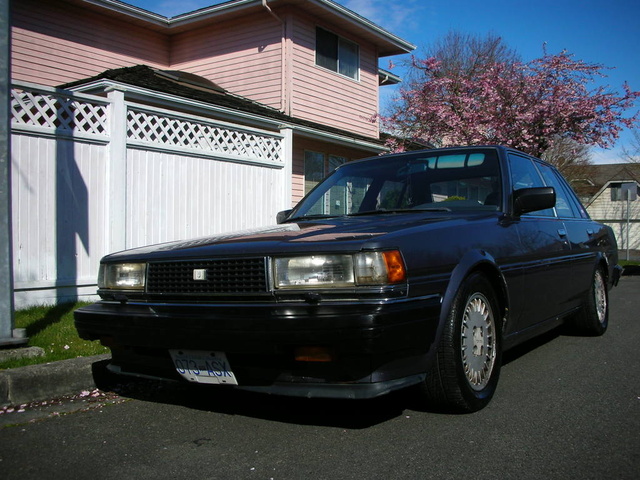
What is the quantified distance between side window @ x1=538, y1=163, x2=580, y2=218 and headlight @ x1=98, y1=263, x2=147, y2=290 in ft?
11.4

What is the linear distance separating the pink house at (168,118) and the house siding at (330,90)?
40mm

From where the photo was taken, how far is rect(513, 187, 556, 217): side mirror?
423 cm

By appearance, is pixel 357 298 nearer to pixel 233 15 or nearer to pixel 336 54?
pixel 233 15

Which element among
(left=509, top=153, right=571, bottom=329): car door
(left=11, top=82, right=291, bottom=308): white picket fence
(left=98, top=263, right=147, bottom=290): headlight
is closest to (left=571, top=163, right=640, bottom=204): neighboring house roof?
(left=11, top=82, right=291, bottom=308): white picket fence

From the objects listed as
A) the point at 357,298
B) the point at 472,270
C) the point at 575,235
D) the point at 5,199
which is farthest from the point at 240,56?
the point at 357,298

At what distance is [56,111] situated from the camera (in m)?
7.17

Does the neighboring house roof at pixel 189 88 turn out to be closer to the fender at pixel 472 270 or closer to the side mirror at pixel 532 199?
the side mirror at pixel 532 199

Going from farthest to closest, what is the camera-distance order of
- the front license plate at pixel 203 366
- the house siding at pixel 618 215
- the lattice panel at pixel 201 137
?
1. the house siding at pixel 618 215
2. the lattice panel at pixel 201 137
3. the front license plate at pixel 203 366

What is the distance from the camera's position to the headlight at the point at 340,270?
2.93 m

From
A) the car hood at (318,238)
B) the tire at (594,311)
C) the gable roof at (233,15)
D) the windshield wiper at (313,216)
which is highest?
the gable roof at (233,15)

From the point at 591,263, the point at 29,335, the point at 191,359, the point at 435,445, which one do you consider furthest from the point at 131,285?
the point at 591,263

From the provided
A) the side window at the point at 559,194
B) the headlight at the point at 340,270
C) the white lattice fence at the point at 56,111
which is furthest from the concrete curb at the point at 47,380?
the side window at the point at 559,194

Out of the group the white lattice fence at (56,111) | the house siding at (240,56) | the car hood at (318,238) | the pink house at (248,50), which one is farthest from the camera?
the house siding at (240,56)

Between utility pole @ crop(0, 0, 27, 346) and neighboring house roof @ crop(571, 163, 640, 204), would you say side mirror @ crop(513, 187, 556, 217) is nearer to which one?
utility pole @ crop(0, 0, 27, 346)
